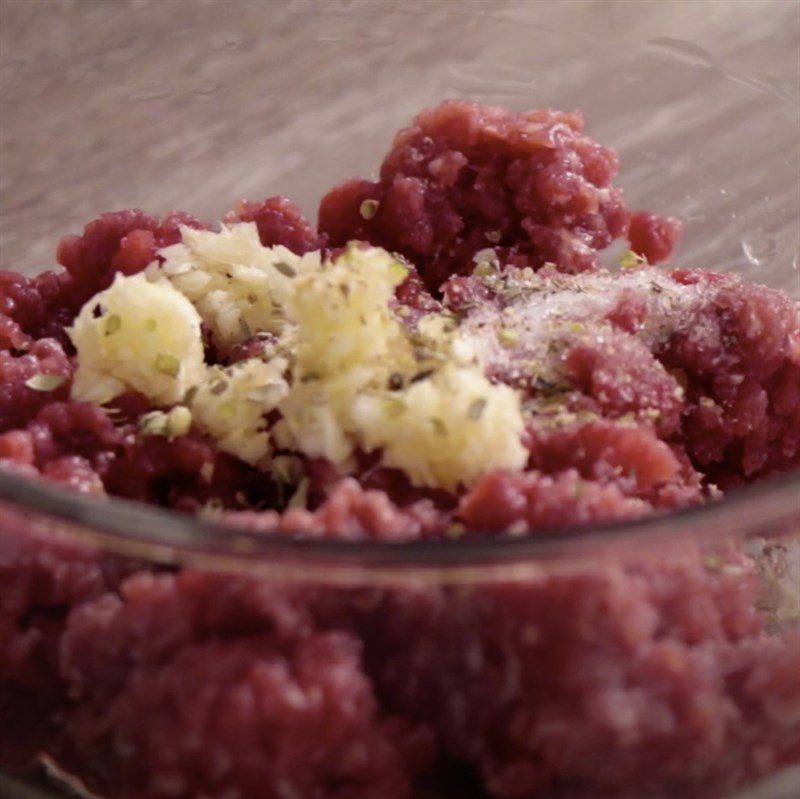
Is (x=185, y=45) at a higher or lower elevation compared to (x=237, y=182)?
higher

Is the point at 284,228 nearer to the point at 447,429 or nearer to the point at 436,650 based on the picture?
the point at 447,429

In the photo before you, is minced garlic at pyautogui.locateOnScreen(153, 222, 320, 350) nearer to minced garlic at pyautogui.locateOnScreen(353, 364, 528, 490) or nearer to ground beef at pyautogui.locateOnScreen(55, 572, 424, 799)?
minced garlic at pyautogui.locateOnScreen(353, 364, 528, 490)

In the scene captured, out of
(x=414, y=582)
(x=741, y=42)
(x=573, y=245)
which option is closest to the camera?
(x=414, y=582)

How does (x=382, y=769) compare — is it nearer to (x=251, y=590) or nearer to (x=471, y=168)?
(x=251, y=590)

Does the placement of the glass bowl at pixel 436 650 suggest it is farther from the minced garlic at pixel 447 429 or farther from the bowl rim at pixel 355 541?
the minced garlic at pixel 447 429

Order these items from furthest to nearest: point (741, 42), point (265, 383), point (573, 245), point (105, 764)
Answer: point (741, 42)
point (573, 245)
point (265, 383)
point (105, 764)

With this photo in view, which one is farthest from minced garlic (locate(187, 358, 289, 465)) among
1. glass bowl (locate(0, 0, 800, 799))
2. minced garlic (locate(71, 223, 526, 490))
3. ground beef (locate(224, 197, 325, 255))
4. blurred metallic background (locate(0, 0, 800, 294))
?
blurred metallic background (locate(0, 0, 800, 294))

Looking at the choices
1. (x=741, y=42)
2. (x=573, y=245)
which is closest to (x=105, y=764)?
(x=573, y=245)

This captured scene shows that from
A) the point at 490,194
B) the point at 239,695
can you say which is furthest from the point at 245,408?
the point at 490,194
